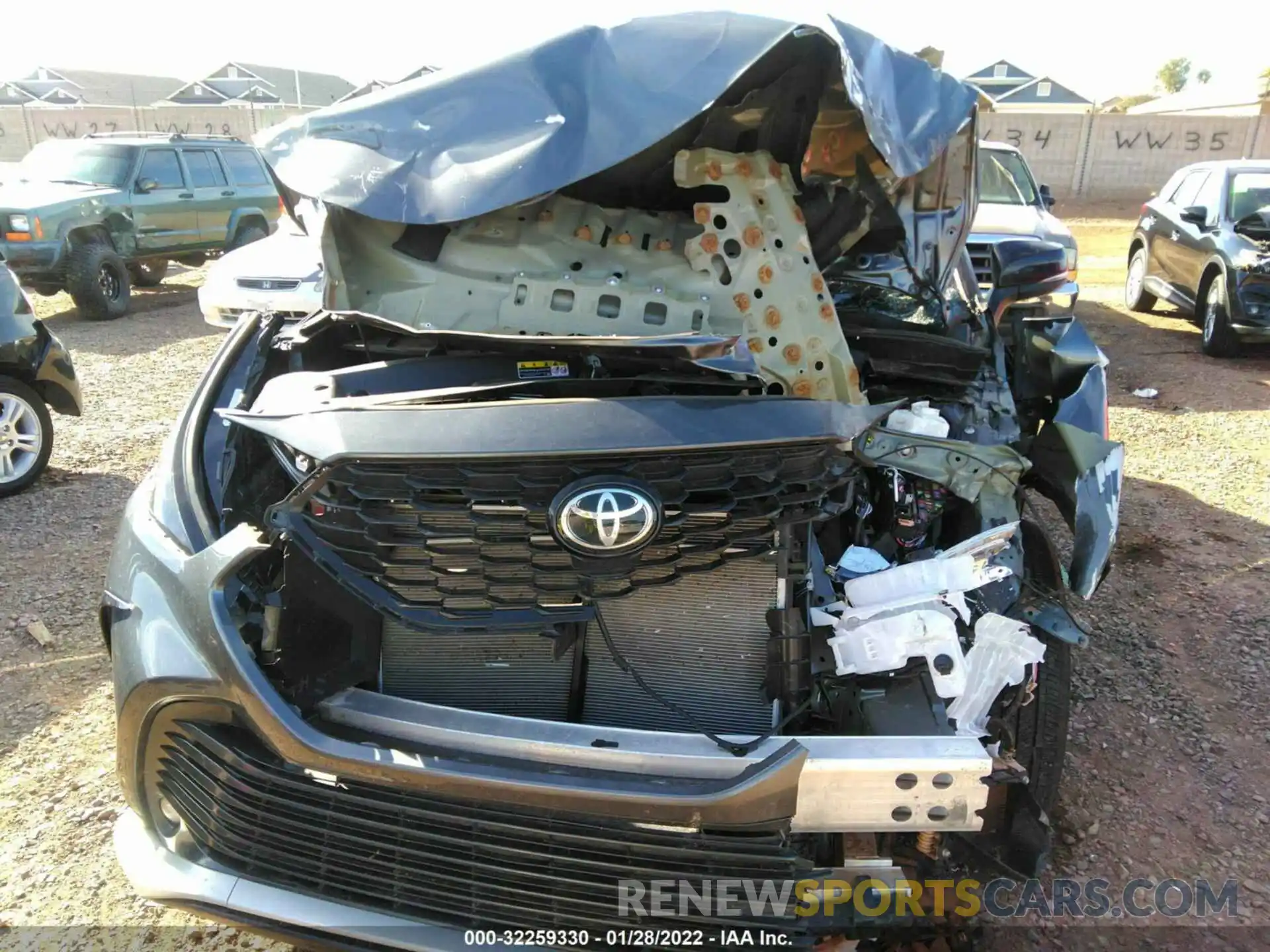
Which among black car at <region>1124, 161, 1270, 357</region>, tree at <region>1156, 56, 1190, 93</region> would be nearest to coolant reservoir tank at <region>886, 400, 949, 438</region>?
black car at <region>1124, 161, 1270, 357</region>

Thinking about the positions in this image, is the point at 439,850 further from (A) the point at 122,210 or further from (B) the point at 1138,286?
(A) the point at 122,210

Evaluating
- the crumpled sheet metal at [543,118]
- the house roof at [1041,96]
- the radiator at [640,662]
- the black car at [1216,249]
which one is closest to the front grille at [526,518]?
the radiator at [640,662]

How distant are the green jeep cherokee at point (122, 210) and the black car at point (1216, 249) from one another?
372 inches

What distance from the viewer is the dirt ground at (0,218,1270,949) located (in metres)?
2.34

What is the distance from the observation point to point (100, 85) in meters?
45.7

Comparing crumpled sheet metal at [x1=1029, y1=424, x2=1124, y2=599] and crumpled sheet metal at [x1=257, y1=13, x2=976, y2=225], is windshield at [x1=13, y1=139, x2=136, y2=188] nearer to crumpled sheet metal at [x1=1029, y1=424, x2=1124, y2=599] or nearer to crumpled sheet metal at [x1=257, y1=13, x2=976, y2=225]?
crumpled sheet metal at [x1=257, y1=13, x2=976, y2=225]

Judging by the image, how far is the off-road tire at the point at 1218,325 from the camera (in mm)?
7840

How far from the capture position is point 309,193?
2035 millimetres

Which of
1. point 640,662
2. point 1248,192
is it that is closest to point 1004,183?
point 1248,192

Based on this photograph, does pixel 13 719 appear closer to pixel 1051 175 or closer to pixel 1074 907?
pixel 1074 907

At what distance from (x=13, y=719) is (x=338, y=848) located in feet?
6.61

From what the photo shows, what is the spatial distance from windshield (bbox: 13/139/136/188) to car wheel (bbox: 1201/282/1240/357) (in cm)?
1188

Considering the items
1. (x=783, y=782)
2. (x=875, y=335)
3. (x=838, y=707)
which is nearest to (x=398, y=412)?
(x=783, y=782)

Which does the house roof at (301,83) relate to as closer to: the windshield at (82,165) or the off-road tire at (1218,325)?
the windshield at (82,165)
